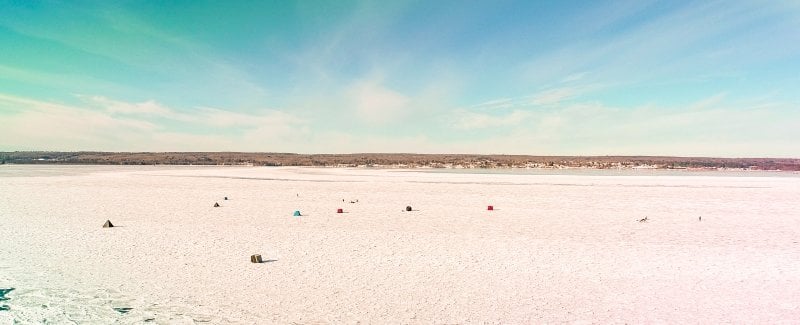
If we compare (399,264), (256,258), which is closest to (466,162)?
(399,264)

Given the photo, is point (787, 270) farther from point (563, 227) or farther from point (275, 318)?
point (275, 318)

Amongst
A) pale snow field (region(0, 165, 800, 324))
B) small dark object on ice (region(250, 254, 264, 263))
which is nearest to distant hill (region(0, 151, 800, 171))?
pale snow field (region(0, 165, 800, 324))

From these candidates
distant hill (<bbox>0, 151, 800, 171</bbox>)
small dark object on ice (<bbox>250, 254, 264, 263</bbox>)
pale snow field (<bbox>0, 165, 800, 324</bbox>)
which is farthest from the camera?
Result: distant hill (<bbox>0, 151, 800, 171</bbox>)

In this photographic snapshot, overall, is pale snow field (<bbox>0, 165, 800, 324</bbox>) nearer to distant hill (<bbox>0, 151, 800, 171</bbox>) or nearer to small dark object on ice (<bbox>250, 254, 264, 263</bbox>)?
small dark object on ice (<bbox>250, 254, 264, 263</bbox>)

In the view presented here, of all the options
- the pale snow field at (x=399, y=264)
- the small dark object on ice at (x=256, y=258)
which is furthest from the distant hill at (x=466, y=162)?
the small dark object on ice at (x=256, y=258)

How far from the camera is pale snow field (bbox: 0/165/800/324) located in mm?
7465

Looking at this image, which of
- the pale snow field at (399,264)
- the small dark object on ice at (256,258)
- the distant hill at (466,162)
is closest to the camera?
the pale snow field at (399,264)

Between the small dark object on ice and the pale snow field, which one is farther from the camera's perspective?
the small dark object on ice

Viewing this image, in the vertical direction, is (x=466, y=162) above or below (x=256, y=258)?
above

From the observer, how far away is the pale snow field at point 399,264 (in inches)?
294

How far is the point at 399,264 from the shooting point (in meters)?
10.5

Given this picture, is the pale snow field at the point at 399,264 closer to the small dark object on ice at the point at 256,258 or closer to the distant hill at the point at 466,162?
the small dark object on ice at the point at 256,258

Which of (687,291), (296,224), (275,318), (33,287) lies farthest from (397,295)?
(296,224)

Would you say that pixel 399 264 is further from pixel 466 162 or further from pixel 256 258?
pixel 466 162
